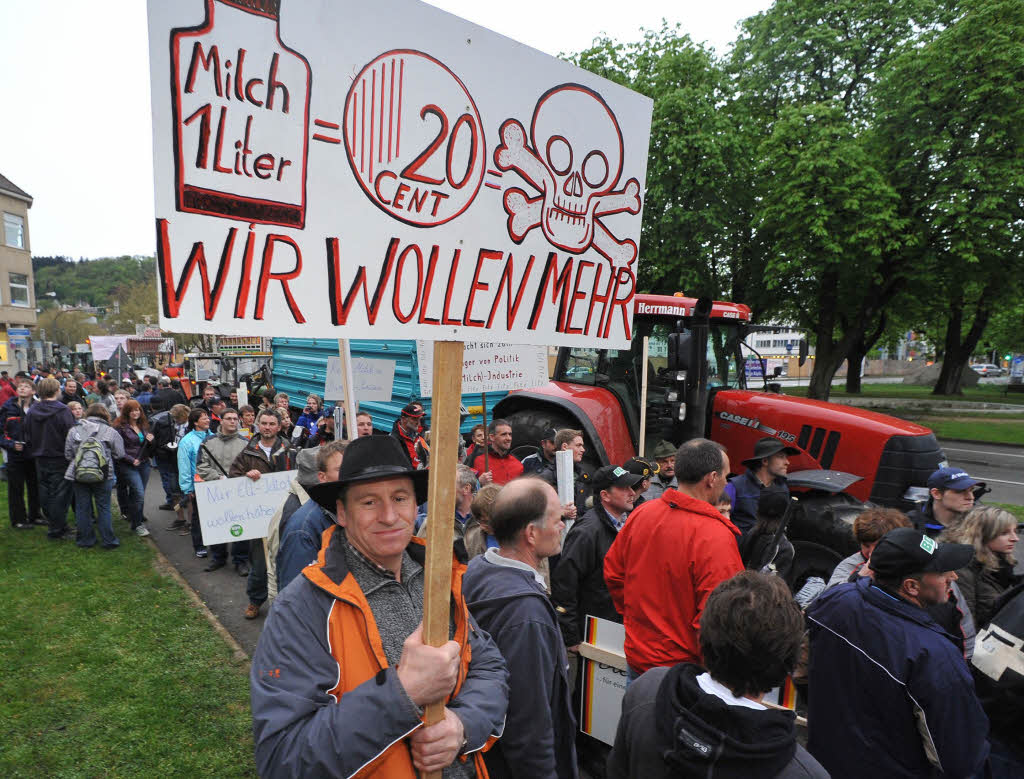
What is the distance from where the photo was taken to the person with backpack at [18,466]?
763 cm

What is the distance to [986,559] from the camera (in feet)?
10.2

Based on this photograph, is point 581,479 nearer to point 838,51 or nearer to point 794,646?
point 794,646

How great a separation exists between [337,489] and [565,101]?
1.33 metres

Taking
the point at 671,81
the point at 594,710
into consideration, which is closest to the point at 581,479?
the point at 594,710

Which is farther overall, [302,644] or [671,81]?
[671,81]

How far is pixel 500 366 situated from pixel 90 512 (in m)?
5.12

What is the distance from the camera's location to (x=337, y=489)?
175cm

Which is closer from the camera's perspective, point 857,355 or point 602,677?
point 602,677

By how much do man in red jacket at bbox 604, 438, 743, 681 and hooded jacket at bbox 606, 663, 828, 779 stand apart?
991 mm

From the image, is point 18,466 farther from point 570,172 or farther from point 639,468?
point 570,172

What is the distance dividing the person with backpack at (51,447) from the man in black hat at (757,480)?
7310 millimetres

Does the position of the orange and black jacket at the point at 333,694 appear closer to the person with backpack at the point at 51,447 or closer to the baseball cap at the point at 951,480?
the baseball cap at the point at 951,480

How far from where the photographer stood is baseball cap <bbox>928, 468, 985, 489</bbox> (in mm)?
3555

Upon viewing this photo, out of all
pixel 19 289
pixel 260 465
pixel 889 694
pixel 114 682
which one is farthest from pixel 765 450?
pixel 19 289
